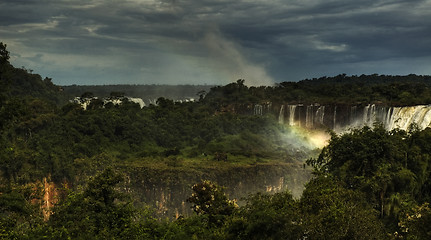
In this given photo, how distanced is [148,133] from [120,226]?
69.5m

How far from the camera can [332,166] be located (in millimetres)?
40906

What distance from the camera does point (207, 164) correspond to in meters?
80.0

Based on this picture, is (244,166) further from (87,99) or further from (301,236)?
(87,99)

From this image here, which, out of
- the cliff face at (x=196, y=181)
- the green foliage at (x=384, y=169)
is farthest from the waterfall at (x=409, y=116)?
the green foliage at (x=384, y=169)

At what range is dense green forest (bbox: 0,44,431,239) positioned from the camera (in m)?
27.5

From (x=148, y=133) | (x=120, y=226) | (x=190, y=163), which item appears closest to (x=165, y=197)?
(x=190, y=163)

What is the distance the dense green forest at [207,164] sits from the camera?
1084 inches

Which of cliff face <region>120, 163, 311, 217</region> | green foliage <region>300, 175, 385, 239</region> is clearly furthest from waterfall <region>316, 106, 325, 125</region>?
green foliage <region>300, 175, 385, 239</region>

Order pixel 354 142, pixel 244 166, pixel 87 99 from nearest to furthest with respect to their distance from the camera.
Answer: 1. pixel 354 142
2. pixel 244 166
3. pixel 87 99

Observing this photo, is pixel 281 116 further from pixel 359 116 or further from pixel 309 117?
pixel 359 116

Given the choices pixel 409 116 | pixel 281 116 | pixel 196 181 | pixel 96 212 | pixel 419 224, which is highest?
pixel 409 116

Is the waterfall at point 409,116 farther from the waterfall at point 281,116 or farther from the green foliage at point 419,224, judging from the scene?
the waterfall at point 281,116

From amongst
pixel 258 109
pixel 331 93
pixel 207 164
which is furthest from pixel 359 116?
pixel 258 109

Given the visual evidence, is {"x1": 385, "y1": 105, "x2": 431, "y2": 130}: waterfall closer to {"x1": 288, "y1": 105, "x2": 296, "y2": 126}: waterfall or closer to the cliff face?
the cliff face
